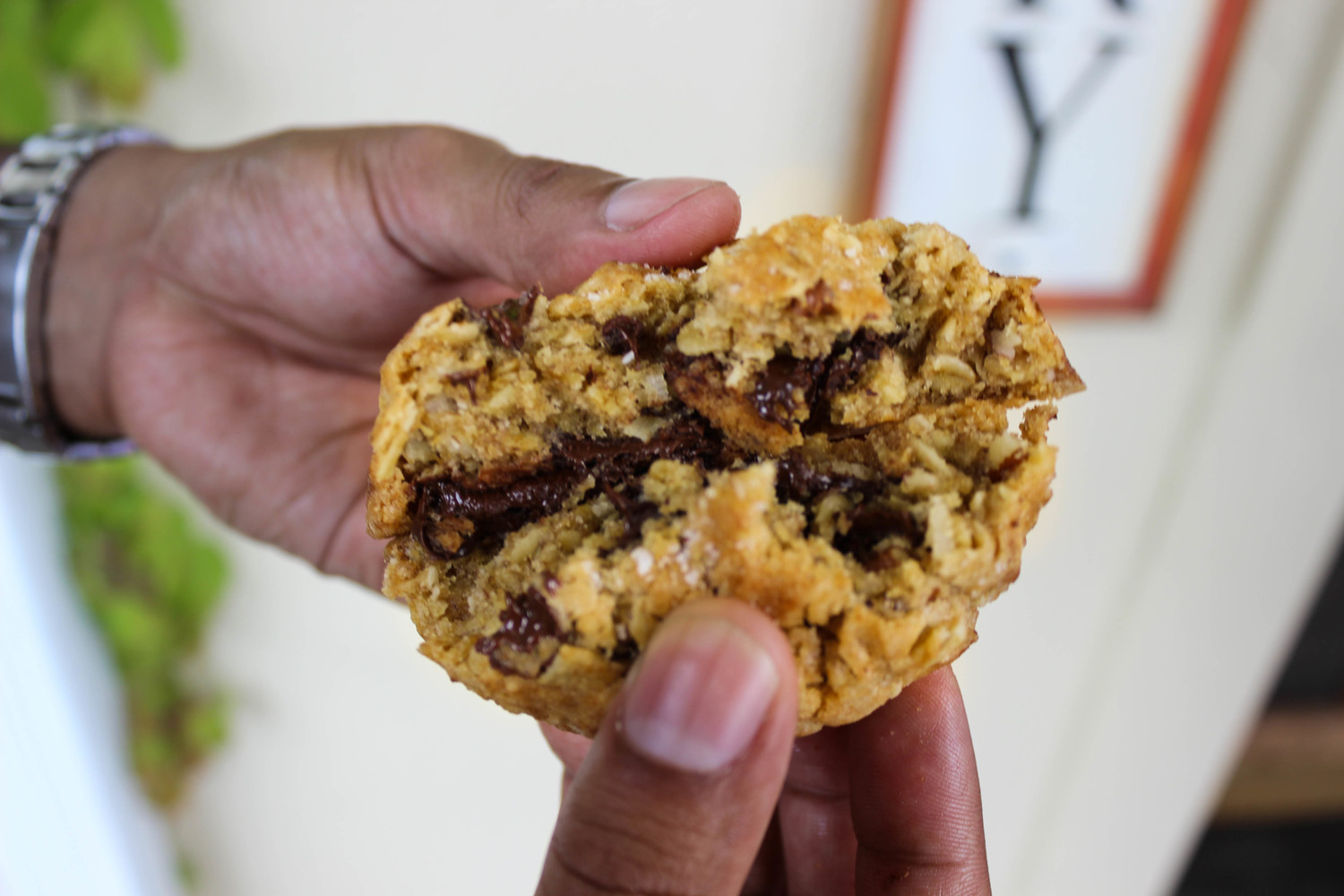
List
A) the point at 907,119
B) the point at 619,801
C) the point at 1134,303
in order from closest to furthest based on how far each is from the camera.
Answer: the point at 619,801
the point at 907,119
the point at 1134,303

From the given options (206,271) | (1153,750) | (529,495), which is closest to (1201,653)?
(1153,750)

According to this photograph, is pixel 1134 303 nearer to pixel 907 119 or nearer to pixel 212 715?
pixel 907 119

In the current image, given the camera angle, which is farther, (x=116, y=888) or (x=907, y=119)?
(x=116, y=888)

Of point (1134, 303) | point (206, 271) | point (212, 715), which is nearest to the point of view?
point (206, 271)

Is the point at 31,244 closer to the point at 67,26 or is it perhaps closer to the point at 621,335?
the point at 67,26

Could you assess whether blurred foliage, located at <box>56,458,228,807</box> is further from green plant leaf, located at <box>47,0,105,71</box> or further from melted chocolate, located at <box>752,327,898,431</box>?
melted chocolate, located at <box>752,327,898,431</box>

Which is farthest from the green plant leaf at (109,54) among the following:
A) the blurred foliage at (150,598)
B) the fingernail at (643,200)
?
the fingernail at (643,200)
